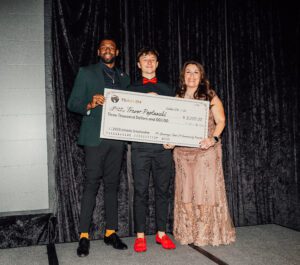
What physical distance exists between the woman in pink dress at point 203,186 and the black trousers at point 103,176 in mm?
511

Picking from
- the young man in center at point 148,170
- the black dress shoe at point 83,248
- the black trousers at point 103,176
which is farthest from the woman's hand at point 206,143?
the black dress shoe at point 83,248

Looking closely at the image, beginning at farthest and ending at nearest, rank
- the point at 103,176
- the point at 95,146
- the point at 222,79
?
the point at 222,79 → the point at 103,176 → the point at 95,146

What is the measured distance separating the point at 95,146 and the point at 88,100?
36cm

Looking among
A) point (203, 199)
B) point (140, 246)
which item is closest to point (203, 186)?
point (203, 199)

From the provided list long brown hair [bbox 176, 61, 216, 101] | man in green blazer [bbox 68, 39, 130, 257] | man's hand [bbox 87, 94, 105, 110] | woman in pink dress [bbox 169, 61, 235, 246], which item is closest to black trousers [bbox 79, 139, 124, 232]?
man in green blazer [bbox 68, 39, 130, 257]

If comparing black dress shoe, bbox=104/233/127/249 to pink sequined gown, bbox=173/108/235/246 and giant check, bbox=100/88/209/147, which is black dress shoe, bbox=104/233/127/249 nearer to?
pink sequined gown, bbox=173/108/235/246

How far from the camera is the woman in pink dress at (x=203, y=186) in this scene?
256 centimetres

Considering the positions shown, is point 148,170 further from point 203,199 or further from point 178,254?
point 178,254

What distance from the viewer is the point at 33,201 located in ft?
9.59

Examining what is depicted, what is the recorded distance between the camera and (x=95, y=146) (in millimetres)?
2428

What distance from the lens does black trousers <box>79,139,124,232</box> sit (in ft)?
8.00

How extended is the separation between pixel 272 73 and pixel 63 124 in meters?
2.10

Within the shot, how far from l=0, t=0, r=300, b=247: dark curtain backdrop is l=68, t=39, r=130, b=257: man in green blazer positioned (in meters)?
0.35

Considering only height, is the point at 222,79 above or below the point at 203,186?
above
